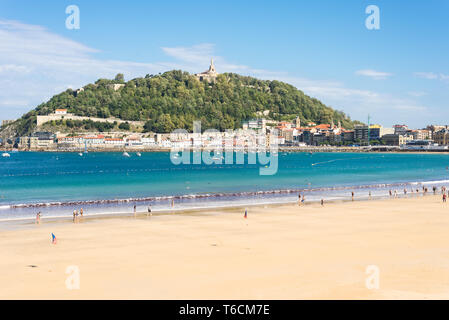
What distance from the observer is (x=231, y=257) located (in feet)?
58.2

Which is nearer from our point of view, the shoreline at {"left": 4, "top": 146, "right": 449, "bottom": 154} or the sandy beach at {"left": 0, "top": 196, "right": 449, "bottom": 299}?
the sandy beach at {"left": 0, "top": 196, "right": 449, "bottom": 299}

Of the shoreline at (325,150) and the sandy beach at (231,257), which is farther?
the shoreline at (325,150)

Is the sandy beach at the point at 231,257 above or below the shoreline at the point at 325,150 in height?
below

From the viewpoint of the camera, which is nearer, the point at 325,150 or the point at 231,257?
the point at 231,257

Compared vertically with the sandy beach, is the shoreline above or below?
above

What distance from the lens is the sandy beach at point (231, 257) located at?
44.9ft

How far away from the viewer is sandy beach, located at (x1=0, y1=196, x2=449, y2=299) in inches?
539

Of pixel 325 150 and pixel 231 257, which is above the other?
pixel 325 150

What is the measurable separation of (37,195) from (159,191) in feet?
34.6

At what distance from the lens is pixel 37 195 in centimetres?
4338
